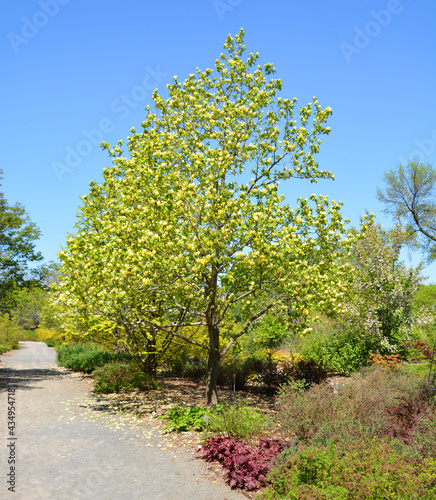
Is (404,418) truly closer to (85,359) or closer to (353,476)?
(353,476)

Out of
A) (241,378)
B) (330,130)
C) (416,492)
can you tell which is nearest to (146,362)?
(241,378)

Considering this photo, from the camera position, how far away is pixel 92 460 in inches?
254

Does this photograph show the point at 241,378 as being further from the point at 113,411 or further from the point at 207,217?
the point at 207,217

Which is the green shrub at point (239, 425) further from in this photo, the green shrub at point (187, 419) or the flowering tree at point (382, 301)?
the flowering tree at point (382, 301)

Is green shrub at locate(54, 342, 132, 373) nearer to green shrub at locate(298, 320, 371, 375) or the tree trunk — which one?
the tree trunk

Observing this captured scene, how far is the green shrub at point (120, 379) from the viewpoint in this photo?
11664 mm

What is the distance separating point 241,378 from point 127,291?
5.91 meters

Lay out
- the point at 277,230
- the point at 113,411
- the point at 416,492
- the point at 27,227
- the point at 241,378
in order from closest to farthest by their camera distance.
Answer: the point at 416,492, the point at 277,230, the point at 113,411, the point at 241,378, the point at 27,227

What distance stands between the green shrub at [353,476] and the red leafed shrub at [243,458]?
0.37m

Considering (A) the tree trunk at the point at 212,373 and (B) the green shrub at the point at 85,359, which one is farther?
(B) the green shrub at the point at 85,359

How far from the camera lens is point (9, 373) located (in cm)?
1697

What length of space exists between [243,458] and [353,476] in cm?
192

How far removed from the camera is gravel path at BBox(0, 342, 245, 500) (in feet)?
17.6

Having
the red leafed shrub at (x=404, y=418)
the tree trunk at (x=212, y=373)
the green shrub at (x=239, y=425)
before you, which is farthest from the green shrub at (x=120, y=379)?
the red leafed shrub at (x=404, y=418)
